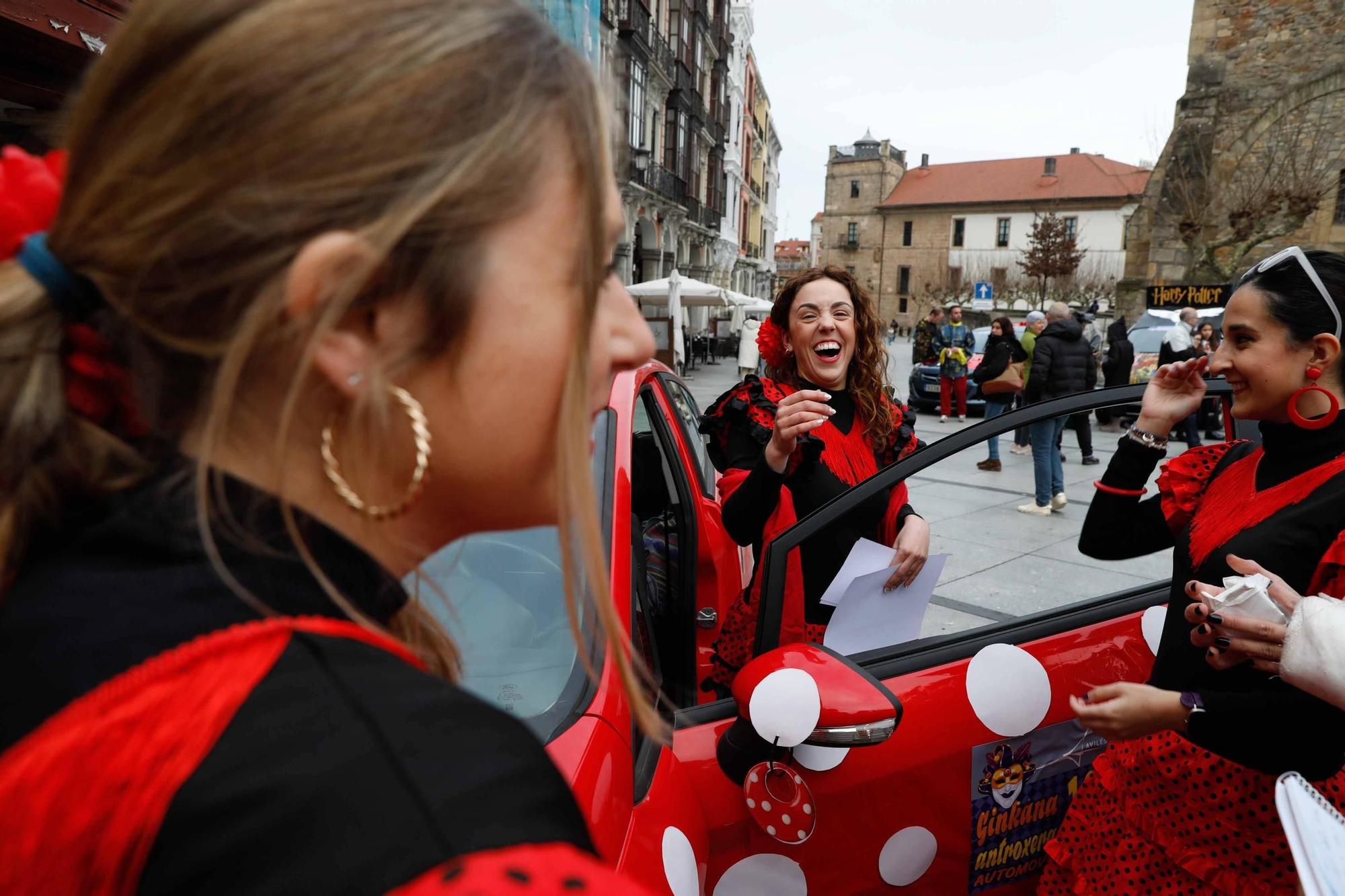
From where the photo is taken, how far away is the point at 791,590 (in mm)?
2033

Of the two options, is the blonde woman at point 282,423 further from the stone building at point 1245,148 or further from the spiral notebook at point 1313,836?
the stone building at point 1245,148

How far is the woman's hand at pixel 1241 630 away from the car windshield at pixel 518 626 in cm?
107

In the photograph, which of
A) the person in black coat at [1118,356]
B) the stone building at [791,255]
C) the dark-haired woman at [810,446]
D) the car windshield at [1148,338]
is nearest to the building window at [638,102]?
the car windshield at [1148,338]

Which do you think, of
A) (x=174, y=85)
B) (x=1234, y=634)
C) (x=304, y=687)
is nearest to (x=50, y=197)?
(x=174, y=85)

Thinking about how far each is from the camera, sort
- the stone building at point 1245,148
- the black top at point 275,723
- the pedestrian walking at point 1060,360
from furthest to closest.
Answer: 1. the stone building at point 1245,148
2. the pedestrian walking at point 1060,360
3. the black top at point 275,723

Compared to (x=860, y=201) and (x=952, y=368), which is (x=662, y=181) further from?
(x=860, y=201)

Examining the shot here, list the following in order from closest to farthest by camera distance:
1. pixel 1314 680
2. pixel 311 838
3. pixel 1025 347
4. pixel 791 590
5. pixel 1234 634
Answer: pixel 311 838 → pixel 1314 680 → pixel 1234 634 → pixel 791 590 → pixel 1025 347

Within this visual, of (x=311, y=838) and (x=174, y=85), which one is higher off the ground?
(x=174, y=85)

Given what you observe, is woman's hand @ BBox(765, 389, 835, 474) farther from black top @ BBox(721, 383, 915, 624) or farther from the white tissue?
the white tissue

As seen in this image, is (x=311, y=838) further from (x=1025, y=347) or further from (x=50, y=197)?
(x=1025, y=347)

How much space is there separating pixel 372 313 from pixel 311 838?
324mm

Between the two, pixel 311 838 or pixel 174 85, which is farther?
pixel 174 85

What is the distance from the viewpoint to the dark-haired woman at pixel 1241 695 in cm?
142

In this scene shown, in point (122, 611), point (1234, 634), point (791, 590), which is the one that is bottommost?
point (791, 590)
